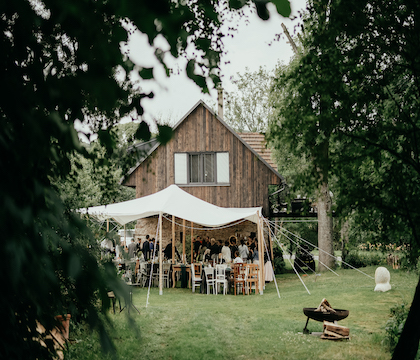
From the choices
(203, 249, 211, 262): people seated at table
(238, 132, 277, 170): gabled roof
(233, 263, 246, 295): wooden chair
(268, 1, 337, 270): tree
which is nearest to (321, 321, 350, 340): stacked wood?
(268, 1, 337, 270): tree

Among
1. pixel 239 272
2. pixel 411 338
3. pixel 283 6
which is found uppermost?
pixel 283 6

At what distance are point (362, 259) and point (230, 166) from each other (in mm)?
9070

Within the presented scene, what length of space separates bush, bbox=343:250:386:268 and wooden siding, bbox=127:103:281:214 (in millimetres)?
5911

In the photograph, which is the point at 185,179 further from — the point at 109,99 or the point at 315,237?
the point at 109,99

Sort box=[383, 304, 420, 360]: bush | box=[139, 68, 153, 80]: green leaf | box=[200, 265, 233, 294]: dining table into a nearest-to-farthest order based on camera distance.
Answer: box=[139, 68, 153, 80]: green leaf
box=[383, 304, 420, 360]: bush
box=[200, 265, 233, 294]: dining table

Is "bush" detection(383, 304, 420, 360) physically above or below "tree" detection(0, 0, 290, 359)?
below

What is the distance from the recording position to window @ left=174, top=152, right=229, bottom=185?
68.6ft

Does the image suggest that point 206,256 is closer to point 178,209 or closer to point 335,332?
point 178,209

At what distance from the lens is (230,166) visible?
20891 mm

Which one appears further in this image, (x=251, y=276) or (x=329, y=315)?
(x=251, y=276)

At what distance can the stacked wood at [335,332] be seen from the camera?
26.8 ft

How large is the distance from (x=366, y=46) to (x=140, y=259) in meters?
12.9

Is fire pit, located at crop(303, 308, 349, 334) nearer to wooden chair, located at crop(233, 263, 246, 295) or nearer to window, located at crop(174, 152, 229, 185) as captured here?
wooden chair, located at crop(233, 263, 246, 295)

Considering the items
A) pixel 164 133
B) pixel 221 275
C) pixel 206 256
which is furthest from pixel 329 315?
pixel 206 256
